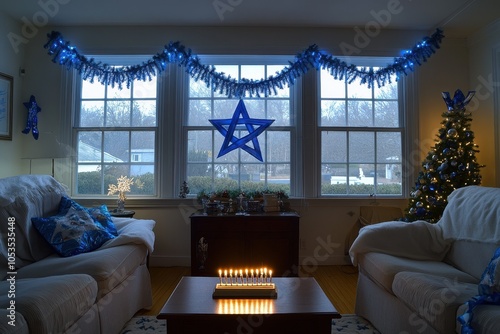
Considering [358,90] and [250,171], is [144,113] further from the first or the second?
[358,90]

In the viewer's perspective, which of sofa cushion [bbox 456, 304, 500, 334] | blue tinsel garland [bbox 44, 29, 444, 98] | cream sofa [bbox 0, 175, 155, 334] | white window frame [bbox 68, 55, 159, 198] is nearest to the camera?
sofa cushion [bbox 456, 304, 500, 334]

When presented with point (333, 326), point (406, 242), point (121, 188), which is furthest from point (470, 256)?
point (121, 188)

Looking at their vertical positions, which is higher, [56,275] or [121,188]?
[121,188]

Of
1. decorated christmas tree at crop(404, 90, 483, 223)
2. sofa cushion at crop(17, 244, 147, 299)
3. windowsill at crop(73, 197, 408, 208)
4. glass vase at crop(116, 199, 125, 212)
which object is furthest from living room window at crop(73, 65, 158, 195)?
decorated christmas tree at crop(404, 90, 483, 223)

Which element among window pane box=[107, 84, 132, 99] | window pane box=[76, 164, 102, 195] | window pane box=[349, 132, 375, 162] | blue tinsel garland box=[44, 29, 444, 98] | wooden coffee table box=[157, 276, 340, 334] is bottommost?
wooden coffee table box=[157, 276, 340, 334]

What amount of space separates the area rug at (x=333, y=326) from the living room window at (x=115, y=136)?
173 centimetres

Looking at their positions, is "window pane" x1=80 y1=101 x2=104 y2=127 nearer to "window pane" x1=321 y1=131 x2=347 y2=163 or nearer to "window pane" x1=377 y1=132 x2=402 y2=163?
"window pane" x1=321 y1=131 x2=347 y2=163

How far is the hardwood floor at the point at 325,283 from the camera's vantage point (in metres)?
2.75

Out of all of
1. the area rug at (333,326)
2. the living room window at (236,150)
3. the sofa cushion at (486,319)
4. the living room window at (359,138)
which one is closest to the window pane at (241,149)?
the living room window at (236,150)

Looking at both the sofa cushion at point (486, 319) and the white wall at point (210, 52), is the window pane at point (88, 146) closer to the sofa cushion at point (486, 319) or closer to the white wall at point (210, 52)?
the white wall at point (210, 52)

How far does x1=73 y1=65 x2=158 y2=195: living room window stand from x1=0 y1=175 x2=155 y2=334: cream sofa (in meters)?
→ 1.17

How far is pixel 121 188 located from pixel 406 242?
2930 millimetres

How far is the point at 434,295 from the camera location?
166 centimetres

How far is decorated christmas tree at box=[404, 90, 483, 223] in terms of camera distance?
3.34 m
